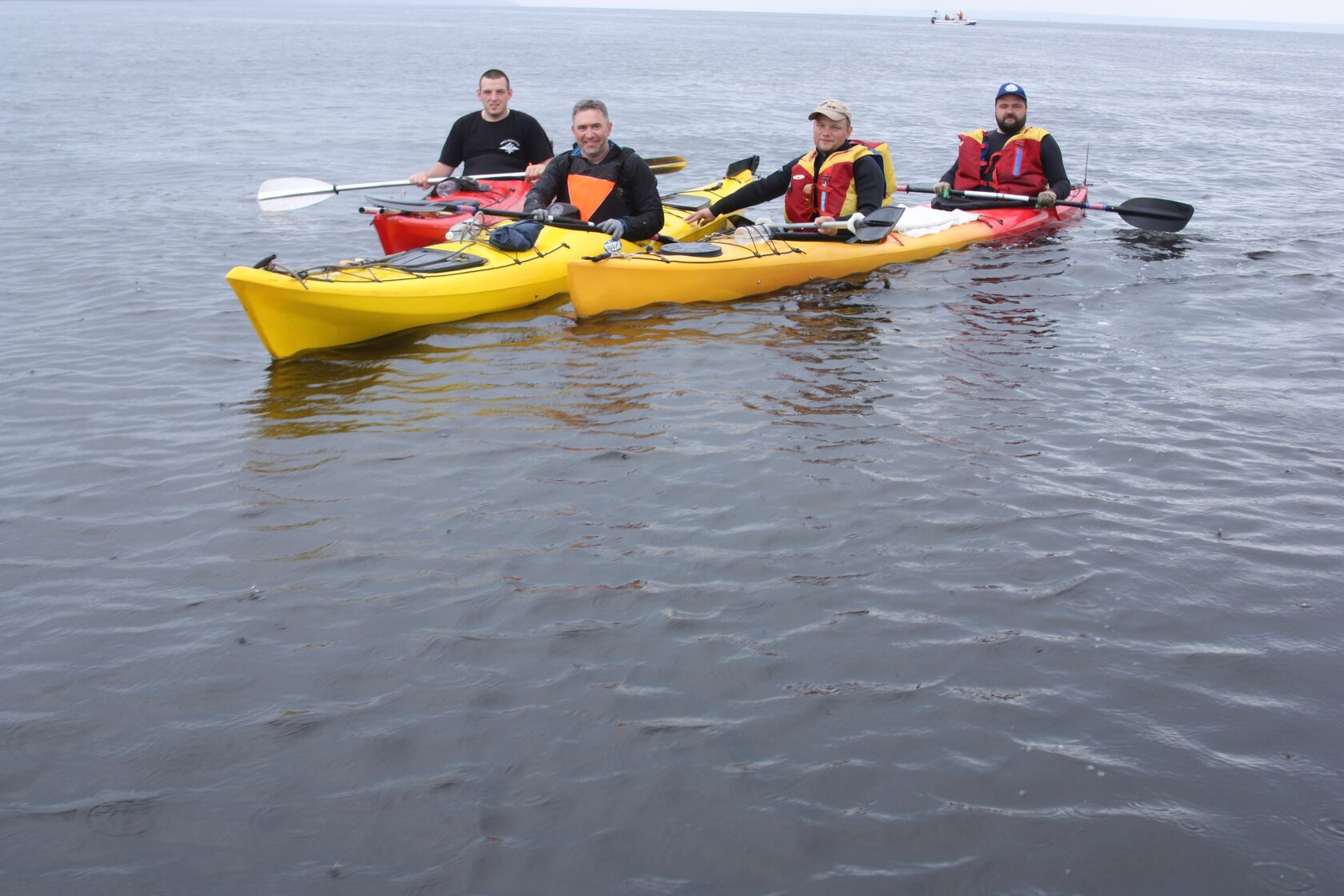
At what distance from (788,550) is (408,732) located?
5.67 ft

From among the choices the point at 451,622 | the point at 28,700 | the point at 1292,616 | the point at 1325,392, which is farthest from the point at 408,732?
the point at 1325,392

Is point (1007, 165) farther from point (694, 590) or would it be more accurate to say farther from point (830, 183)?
point (694, 590)

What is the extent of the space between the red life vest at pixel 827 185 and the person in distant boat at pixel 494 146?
2.16 meters

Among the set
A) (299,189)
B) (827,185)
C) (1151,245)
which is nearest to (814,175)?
(827,185)

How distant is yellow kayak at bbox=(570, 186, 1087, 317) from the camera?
7285 millimetres

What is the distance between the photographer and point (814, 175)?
828 cm

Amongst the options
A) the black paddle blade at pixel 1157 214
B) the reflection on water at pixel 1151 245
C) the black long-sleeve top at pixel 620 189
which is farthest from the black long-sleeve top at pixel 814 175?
the black paddle blade at pixel 1157 214

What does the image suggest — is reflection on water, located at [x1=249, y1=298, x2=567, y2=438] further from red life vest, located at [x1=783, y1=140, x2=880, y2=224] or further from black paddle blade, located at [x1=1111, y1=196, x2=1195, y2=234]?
black paddle blade, located at [x1=1111, y1=196, x2=1195, y2=234]

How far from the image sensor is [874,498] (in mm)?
4832

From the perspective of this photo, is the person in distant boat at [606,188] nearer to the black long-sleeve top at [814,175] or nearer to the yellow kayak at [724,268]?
the yellow kayak at [724,268]

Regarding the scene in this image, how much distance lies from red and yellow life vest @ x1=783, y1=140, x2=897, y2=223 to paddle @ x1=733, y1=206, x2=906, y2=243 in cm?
20

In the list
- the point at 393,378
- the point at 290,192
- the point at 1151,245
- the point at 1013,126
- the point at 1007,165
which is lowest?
the point at 393,378

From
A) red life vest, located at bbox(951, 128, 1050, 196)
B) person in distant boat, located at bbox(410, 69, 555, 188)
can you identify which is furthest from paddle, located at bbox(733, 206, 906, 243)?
person in distant boat, located at bbox(410, 69, 555, 188)

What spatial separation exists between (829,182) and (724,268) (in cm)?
127
